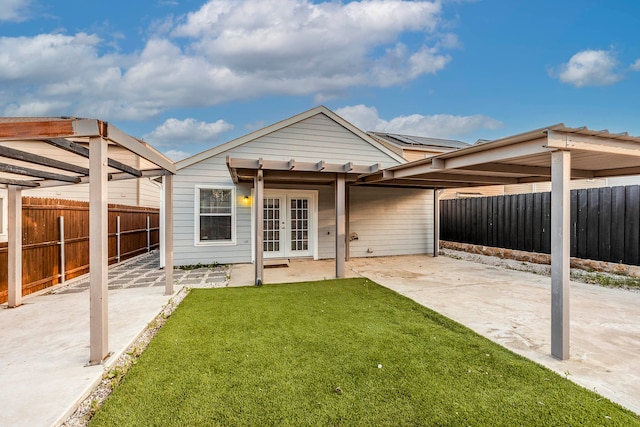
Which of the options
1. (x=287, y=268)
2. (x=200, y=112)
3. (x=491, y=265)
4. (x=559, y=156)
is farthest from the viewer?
(x=200, y=112)

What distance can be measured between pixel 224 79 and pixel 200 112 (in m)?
3.26

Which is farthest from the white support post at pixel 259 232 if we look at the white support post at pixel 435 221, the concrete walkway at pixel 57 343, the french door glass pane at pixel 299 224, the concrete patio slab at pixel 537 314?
the white support post at pixel 435 221

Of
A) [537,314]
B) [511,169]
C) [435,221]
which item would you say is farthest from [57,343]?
[435,221]

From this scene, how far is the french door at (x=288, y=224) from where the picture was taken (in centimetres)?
879

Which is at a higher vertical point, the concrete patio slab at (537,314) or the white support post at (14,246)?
the white support post at (14,246)

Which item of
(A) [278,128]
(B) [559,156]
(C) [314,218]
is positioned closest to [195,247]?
(C) [314,218]

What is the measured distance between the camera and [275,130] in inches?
336

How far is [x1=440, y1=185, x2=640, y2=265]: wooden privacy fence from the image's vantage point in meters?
6.62

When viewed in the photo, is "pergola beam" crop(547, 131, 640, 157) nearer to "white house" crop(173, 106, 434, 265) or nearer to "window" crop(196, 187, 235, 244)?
"white house" crop(173, 106, 434, 265)

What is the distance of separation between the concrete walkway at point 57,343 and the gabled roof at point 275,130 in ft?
11.0

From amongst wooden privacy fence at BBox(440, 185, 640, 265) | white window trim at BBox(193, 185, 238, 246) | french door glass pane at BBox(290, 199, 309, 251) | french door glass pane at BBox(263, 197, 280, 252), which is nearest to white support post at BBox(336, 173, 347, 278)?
french door glass pane at BBox(290, 199, 309, 251)

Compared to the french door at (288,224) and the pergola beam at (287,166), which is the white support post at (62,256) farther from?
the french door at (288,224)

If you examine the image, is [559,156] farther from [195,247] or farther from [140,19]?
[140,19]

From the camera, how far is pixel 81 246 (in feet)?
21.7
